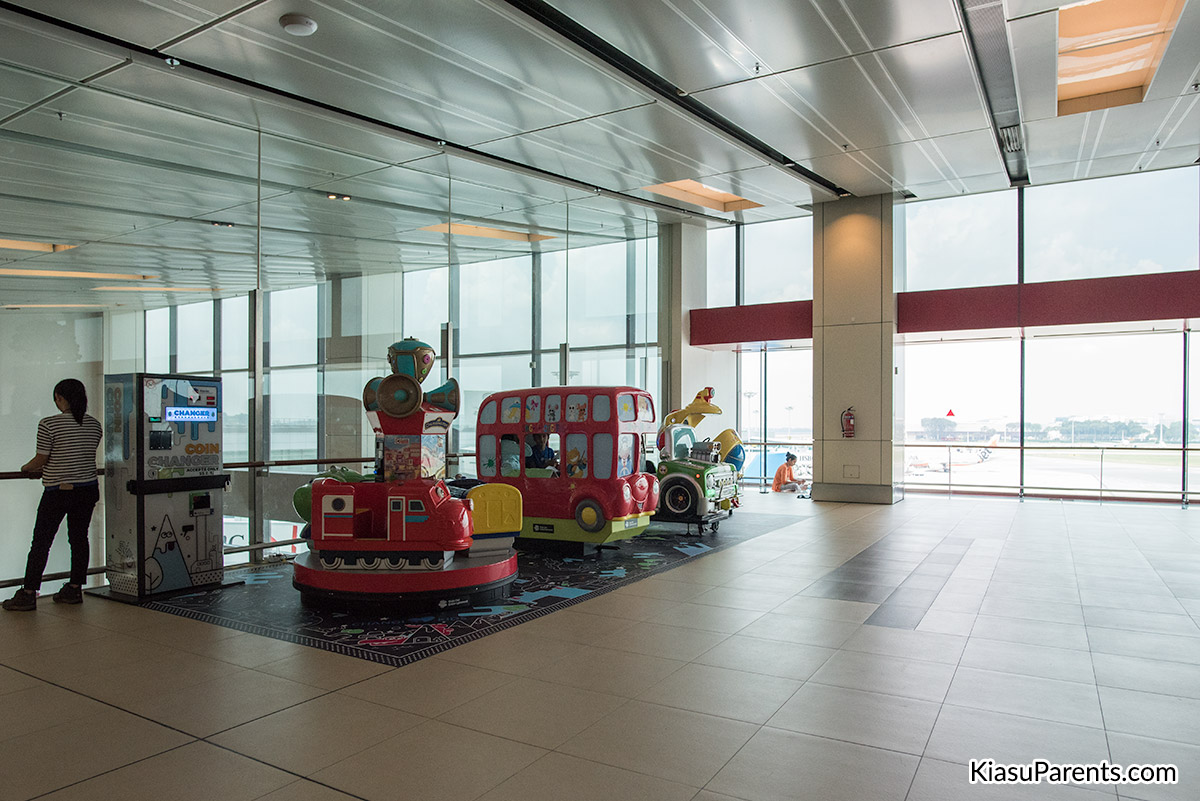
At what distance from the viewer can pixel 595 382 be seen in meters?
13.5

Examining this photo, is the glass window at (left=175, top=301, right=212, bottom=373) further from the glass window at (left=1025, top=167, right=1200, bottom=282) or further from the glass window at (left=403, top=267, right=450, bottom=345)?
the glass window at (left=1025, top=167, right=1200, bottom=282)

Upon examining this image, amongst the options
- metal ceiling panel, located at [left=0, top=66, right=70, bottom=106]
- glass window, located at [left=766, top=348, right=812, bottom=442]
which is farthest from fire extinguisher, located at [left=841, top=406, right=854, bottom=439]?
metal ceiling panel, located at [left=0, top=66, right=70, bottom=106]

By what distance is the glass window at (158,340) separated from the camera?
24.0 ft

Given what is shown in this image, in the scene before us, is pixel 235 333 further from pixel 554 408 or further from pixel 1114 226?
pixel 1114 226

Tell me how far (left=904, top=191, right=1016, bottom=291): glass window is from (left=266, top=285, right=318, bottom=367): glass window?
10.3m

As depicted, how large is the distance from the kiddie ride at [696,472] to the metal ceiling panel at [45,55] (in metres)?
7.04

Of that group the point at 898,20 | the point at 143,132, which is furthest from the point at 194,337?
the point at 898,20

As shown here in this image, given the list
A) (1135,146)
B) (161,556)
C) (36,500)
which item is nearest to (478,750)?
(161,556)

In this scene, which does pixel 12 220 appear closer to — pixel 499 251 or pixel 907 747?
pixel 499 251

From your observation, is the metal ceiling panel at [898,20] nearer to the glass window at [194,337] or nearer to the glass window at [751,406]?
the glass window at [194,337]

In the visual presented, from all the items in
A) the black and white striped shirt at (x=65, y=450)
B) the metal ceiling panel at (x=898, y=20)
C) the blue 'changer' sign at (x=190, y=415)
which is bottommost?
the black and white striped shirt at (x=65, y=450)

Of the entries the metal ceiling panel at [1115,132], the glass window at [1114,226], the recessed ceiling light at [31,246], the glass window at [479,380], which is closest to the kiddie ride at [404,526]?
the recessed ceiling light at [31,246]

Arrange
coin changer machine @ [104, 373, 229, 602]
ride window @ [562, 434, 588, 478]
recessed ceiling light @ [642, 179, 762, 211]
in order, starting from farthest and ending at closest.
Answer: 1. recessed ceiling light @ [642, 179, 762, 211]
2. ride window @ [562, 434, 588, 478]
3. coin changer machine @ [104, 373, 229, 602]

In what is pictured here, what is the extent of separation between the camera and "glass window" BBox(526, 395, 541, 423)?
8.52 meters
